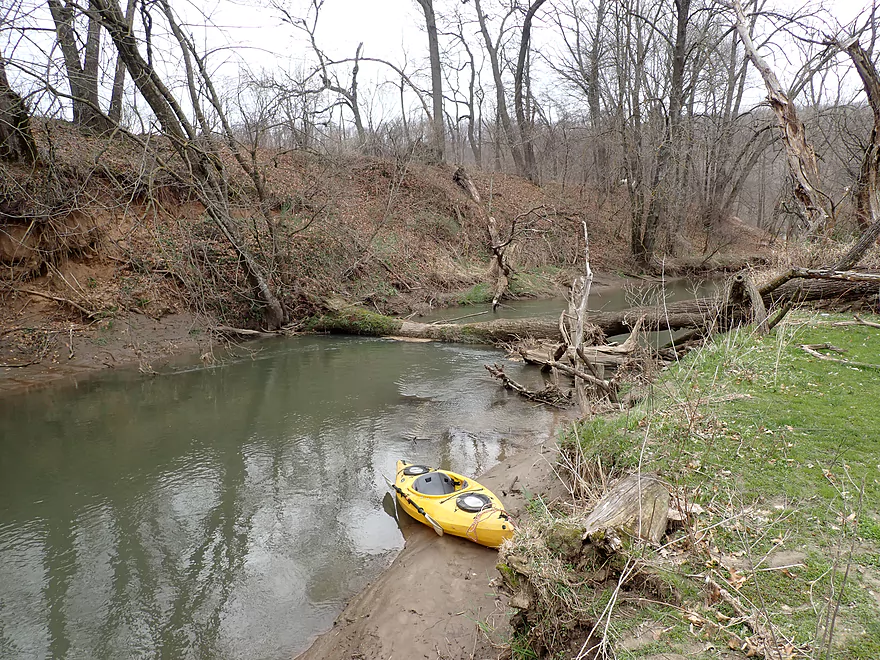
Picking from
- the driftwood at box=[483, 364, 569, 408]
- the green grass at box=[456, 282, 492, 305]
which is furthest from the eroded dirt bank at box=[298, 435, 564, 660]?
the green grass at box=[456, 282, 492, 305]

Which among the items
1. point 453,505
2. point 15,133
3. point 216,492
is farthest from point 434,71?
point 453,505

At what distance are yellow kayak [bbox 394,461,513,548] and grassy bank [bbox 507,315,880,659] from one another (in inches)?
21.8

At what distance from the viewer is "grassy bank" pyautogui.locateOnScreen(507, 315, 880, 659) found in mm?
2555

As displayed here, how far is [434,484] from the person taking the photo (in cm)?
550

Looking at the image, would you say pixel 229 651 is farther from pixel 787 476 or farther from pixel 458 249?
pixel 458 249


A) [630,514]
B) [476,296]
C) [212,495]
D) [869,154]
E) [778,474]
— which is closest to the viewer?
[630,514]

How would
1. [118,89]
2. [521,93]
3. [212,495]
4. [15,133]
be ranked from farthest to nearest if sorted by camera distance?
[521,93] → [118,89] → [15,133] → [212,495]

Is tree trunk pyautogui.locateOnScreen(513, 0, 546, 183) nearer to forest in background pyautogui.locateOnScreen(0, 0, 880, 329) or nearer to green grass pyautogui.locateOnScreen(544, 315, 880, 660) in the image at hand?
forest in background pyautogui.locateOnScreen(0, 0, 880, 329)

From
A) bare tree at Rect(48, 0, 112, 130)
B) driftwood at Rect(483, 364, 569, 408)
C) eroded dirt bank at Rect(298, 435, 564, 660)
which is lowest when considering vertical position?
eroded dirt bank at Rect(298, 435, 564, 660)

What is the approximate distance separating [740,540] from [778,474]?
3.28 feet

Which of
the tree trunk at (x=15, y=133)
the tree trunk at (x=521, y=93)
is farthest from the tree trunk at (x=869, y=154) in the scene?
the tree trunk at (x=521, y=93)

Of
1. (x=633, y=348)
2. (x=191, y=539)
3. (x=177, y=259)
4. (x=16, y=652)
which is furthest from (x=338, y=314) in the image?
(x=16, y=652)

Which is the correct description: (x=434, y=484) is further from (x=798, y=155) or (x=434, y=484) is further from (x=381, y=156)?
(x=381, y=156)

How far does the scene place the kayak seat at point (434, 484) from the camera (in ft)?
17.8
